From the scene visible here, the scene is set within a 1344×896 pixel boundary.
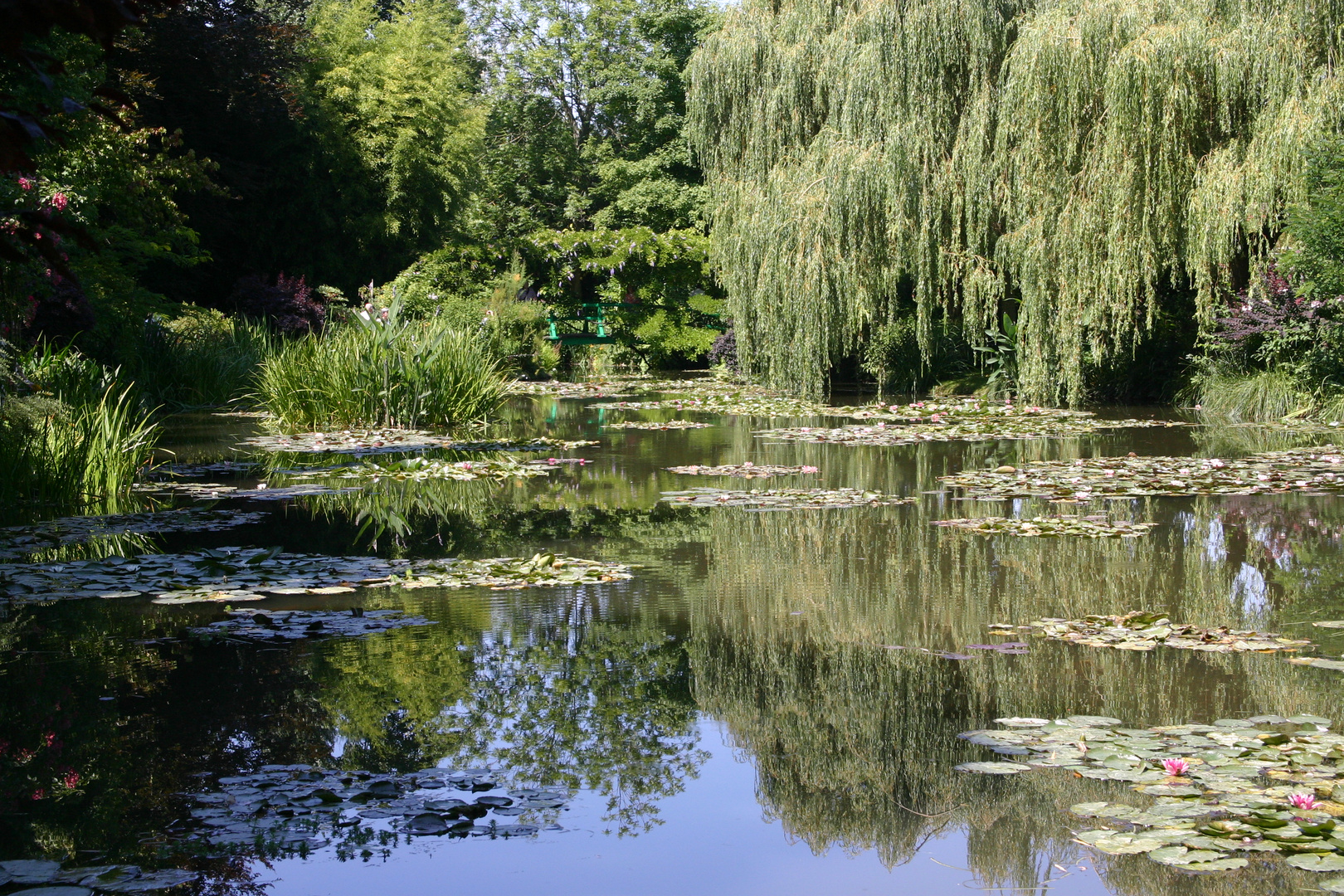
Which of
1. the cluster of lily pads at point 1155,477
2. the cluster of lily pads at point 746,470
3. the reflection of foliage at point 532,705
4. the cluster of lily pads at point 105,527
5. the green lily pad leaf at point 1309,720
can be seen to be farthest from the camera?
the cluster of lily pads at point 746,470

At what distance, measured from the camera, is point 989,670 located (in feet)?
13.7

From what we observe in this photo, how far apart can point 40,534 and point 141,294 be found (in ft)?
27.9

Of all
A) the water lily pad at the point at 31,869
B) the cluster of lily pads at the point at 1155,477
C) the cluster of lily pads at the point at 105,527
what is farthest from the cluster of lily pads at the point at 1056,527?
the water lily pad at the point at 31,869

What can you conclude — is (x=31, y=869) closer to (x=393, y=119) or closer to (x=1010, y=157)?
(x=1010, y=157)

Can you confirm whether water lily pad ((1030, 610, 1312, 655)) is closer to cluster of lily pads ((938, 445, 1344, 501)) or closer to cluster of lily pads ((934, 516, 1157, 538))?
cluster of lily pads ((934, 516, 1157, 538))

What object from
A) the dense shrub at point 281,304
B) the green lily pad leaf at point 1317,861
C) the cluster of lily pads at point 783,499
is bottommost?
the green lily pad leaf at point 1317,861

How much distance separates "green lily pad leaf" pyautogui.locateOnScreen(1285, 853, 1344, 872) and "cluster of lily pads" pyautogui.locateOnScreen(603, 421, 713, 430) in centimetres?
1081

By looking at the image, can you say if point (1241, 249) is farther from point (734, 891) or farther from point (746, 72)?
point (734, 891)

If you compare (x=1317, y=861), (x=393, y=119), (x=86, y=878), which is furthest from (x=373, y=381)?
(x=393, y=119)

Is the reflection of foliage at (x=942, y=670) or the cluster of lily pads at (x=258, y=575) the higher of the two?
the cluster of lily pads at (x=258, y=575)

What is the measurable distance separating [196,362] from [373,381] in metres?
4.73

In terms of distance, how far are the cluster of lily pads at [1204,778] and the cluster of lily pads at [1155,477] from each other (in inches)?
175

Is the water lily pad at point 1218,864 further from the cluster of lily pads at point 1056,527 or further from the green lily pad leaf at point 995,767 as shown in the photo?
the cluster of lily pads at point 1056,527

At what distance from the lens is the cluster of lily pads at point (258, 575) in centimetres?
522
